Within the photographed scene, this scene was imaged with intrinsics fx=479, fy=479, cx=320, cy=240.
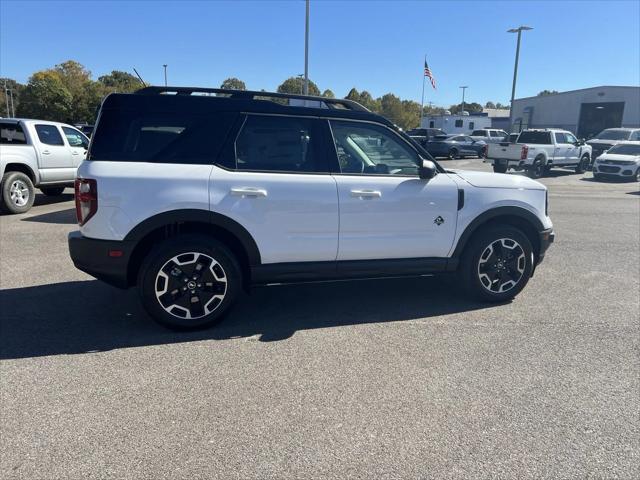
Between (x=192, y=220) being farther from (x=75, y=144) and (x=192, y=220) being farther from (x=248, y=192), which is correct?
(x=75, y=144)

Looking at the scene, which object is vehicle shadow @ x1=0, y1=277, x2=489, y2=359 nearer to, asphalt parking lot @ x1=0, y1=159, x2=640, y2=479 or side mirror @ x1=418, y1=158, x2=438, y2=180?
asphalt parking lot @ x1=0, y1=159, x2=640, y2=479

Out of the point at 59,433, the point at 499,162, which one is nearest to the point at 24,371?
the point at 59,433

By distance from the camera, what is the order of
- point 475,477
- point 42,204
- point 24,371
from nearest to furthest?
point 475,477, point 24,371, point 42,204

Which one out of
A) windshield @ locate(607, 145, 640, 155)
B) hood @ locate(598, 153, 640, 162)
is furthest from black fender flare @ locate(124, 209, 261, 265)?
windshield @ locate(607, 145, 640, 155)

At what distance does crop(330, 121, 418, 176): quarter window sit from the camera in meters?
4.40

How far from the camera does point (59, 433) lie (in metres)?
2.75

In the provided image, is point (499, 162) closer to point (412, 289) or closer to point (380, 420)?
point (412, 289)

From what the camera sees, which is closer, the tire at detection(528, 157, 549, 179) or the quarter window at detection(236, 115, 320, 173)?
the quarter window at detection(236, 115, 320, 173)

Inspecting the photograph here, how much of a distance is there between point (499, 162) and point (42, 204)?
1686cm

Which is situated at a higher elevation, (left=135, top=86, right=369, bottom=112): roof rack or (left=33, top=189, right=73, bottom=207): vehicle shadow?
(left=135, top=86, right=369, bottom=112): roof rack

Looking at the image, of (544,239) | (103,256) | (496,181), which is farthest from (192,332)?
(544,239)

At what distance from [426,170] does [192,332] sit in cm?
255

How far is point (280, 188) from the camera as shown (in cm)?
408

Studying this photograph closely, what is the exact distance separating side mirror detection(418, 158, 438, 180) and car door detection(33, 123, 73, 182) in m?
8.76
